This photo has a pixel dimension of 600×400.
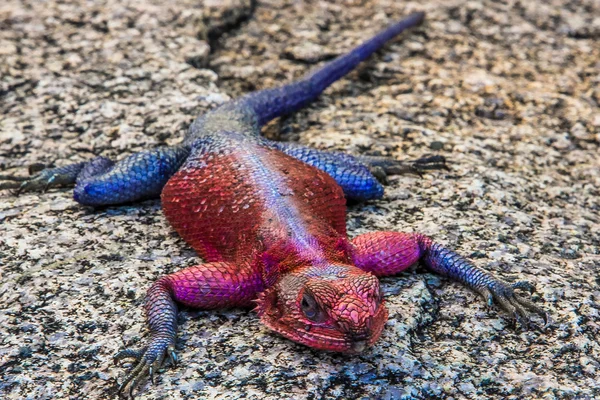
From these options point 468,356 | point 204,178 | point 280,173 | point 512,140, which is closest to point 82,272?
point 204,178

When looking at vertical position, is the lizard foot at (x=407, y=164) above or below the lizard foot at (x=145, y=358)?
above

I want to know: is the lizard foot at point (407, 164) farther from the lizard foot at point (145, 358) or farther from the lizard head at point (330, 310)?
the lizard foot at point (145, 358)

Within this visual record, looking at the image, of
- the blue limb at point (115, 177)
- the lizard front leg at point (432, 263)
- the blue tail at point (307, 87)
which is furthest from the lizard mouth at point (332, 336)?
the blue tail at point (307, 87)

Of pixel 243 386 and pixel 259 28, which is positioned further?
pixel 259 28

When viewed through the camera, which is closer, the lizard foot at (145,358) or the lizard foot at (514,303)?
the lizard foot at (145,358)

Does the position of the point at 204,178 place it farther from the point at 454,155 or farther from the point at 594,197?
the point at 594,197

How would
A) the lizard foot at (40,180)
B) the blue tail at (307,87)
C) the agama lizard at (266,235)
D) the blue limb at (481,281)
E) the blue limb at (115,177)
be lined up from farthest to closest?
the blue tail at (307,87) < the lizard foot at (40,180) < the blue limb at (115,177) < the blue limb at (481,281) < the agama lizard at (266,235)

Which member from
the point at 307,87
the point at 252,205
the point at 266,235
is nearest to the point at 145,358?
the point at 266,235

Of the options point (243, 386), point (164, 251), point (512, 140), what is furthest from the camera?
point (512, 140)

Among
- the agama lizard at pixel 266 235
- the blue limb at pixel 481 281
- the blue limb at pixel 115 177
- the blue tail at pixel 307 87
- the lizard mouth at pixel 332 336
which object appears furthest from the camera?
the blue tail at pixel 307 87
